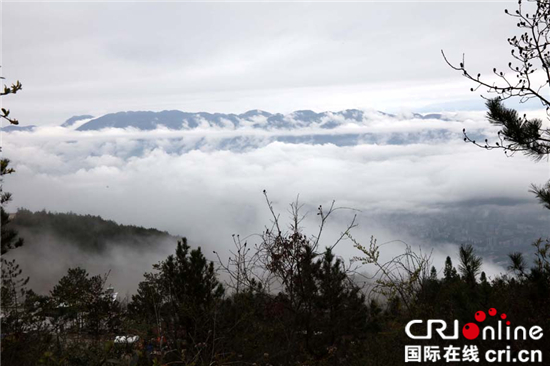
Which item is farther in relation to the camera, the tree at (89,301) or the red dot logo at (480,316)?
the tree at (89,301)

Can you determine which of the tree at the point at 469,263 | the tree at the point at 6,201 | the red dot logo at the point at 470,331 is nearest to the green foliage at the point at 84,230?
the tree at the point at 6,201

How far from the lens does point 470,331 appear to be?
3.74 m

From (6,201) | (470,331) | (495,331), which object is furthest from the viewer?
(6,201)

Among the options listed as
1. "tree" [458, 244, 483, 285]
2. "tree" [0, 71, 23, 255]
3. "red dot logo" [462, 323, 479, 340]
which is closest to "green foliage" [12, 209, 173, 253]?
"tree" [0, 71, 23, 255]

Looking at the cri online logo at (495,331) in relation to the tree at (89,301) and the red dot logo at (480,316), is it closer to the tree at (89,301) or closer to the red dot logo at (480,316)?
the red dot logo at (480,316)

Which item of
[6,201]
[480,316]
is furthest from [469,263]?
[6,201]

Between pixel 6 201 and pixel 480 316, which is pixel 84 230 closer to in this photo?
pixel 6 201

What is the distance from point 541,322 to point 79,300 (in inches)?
401

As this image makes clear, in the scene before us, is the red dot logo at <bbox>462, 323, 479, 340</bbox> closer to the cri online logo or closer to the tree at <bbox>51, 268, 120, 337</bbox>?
the cri online logo

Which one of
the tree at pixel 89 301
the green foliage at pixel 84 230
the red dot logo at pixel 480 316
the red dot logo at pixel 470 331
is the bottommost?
the green foliage at pixel 84 230

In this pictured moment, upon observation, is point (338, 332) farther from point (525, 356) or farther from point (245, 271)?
point (525, 356)

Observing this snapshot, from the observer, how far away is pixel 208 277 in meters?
11.4

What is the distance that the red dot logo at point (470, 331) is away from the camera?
371cm

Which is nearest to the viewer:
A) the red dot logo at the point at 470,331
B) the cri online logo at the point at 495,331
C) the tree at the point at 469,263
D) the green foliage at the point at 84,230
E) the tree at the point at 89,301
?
the cri online logo at the point at 495,331
